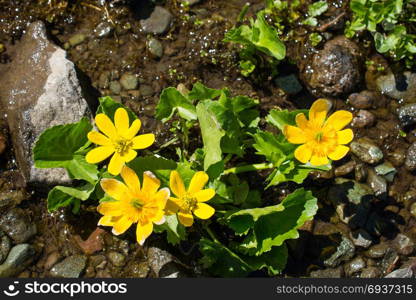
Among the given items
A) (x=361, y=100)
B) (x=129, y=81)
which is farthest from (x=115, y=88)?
(x=361, y=100)

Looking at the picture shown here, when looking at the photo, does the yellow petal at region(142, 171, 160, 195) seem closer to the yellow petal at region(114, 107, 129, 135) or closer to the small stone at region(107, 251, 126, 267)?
the yellow petal at region(114, 107, 129, 135)

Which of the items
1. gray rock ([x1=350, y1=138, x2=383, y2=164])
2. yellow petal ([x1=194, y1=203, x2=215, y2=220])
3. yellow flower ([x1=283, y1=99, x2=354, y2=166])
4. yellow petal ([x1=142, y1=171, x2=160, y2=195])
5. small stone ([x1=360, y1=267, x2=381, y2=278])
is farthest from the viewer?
gray rock ([x1=350, y1=138, x2=383, y2=164])

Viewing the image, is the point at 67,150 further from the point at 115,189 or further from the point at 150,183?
the point at 150,183

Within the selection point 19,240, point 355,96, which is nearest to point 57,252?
point 19,240

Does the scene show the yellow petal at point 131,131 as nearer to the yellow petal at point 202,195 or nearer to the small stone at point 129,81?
the yellow petal at point 202,195

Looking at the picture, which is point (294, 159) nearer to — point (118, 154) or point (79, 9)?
point (118, 154)

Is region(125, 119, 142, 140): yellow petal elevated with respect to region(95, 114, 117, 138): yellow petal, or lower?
A: lower

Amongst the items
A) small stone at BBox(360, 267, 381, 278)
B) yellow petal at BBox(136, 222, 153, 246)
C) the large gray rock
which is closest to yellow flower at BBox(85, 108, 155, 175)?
yellow petal at BBox(136, 222, 153, 246)
